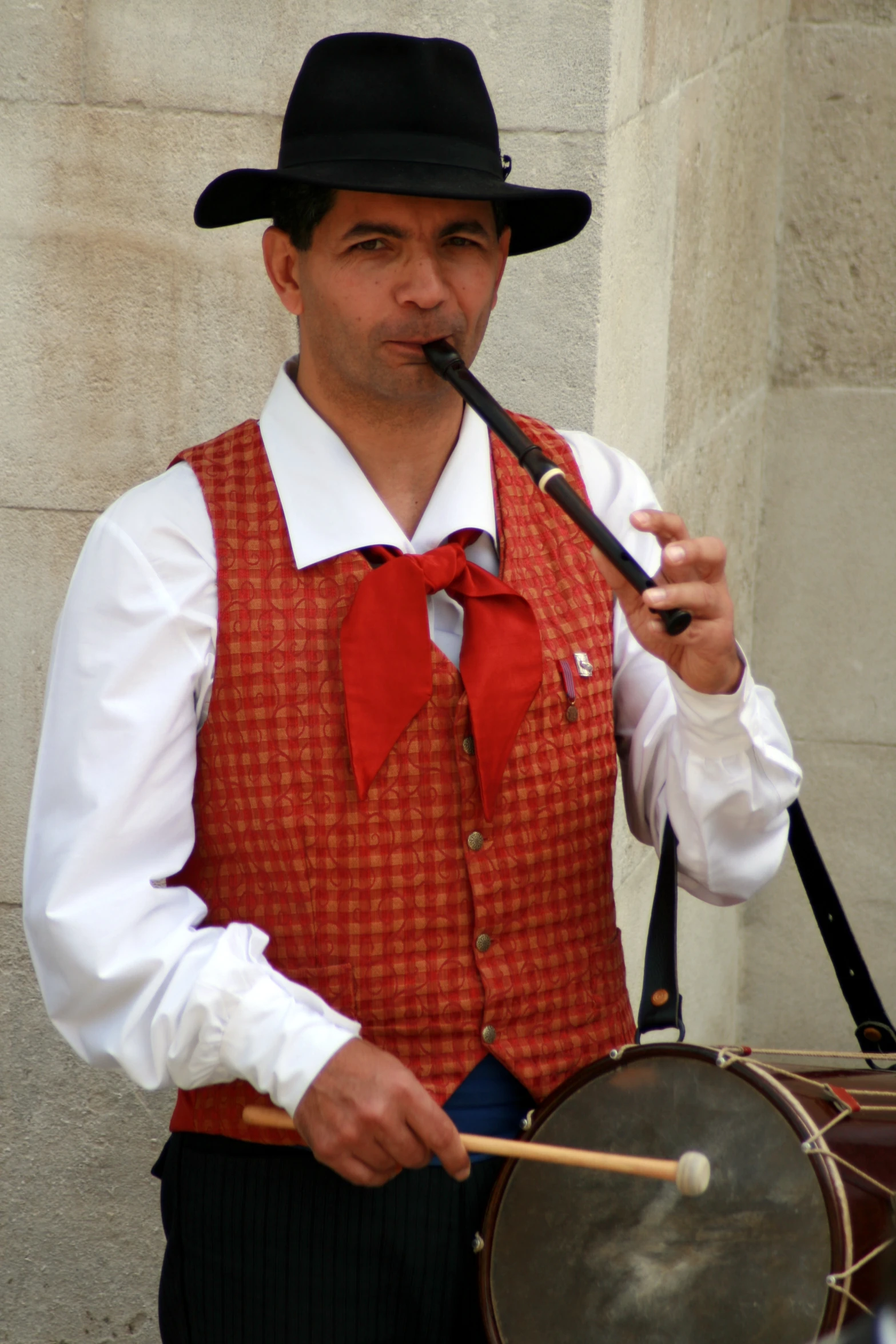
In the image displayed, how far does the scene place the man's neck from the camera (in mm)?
1928

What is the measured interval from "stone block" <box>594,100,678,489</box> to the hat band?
70 centimetres

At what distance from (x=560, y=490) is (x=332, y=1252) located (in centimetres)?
84

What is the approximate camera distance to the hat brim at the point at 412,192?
1799 millimetres

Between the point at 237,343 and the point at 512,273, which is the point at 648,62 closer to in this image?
the point at 512,273

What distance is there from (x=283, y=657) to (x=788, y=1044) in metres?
2.35

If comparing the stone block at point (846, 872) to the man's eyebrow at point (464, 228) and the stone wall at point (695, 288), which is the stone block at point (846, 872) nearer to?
the stone wall at point (695, 288)

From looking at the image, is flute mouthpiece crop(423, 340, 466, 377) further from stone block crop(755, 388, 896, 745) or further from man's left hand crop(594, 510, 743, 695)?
stone block crop(755, 388, 896, 745)

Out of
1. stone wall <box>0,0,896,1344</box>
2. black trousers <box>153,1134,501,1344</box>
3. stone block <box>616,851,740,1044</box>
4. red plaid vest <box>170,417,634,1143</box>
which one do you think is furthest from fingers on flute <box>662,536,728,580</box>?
stone block <box>616,851,740,1044</box>

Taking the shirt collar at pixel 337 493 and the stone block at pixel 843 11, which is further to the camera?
the stone block at pixel 843 11

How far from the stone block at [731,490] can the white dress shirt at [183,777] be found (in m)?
1.09

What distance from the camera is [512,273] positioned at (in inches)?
102

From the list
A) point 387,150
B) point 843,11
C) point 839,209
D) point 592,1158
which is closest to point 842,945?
point 592,1158

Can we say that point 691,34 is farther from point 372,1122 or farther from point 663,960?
point 372,1122

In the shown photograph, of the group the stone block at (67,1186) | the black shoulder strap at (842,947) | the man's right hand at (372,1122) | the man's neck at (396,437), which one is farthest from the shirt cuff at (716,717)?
the stone block at (67,1186)
